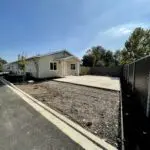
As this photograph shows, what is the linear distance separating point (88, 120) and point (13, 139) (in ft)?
7.87

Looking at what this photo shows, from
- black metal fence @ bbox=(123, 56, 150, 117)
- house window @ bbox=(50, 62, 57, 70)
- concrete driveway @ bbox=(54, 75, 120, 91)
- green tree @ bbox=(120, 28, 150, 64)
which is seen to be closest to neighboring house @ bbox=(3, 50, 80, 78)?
house window @ bbox=(50, 62, 57, 70)

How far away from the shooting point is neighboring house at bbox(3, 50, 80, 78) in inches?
820

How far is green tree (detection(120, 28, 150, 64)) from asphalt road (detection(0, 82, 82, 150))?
121 feet

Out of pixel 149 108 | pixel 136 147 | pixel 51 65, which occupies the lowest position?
pixel 136 147

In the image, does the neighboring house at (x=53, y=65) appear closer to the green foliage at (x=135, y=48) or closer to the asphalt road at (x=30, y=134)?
the asphalt road at (x=30, y=134)

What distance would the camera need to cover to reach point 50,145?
3455 mm

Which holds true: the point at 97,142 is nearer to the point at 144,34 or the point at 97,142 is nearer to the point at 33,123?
the point at 33,123

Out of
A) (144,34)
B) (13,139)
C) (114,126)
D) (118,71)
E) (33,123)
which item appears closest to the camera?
(13,139)

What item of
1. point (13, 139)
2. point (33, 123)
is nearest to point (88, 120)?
point (33, 123)

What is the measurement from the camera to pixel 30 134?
400 cm

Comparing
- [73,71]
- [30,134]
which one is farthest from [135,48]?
[30,134]

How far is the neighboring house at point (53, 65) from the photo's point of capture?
20.8m

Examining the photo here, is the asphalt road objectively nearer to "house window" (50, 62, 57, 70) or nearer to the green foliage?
"house window" (50, 62, 57, 70)

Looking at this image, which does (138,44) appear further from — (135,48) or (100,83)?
(100,83)
